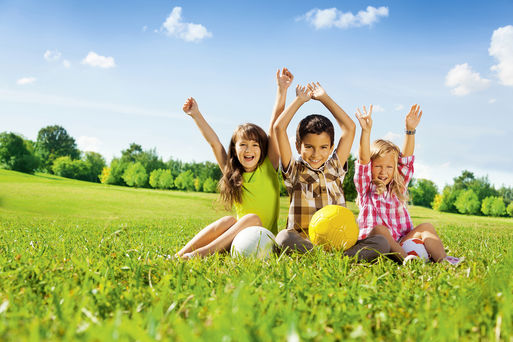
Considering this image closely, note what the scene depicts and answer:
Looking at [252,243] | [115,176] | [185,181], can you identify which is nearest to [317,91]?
[252,243]

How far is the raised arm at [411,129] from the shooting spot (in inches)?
229

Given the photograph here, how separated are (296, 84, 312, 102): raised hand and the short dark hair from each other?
0.25 metres

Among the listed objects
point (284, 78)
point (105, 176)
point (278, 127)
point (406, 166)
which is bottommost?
point (105, 176)

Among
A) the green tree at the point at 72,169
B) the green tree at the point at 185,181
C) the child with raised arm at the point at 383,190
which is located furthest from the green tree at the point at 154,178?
the child with raised arm at the point at 383,190

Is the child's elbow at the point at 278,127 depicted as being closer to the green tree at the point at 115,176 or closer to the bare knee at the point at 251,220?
the bare knee at the point at 251,220

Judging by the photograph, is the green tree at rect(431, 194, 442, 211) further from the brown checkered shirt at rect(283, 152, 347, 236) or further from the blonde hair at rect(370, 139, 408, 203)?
the brown checkered shirt at rect(283, 152, 347, 236)

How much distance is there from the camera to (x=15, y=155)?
201ft

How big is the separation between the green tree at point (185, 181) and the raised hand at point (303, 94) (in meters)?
49.9

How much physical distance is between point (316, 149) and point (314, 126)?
31 centimetres

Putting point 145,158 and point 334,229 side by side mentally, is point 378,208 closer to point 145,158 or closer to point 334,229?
point 334,229

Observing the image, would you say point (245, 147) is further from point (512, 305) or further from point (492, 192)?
point (492, 192)

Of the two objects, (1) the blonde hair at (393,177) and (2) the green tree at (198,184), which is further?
(2) the green tree at (198,184)

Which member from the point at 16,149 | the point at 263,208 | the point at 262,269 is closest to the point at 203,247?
the point at 263,208

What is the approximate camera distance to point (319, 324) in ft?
6.16
